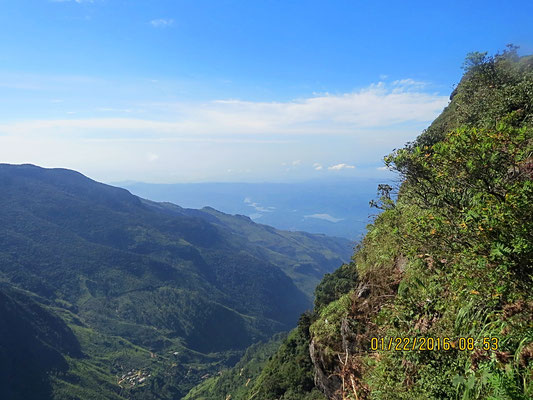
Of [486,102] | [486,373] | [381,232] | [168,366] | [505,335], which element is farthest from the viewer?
[168,366]

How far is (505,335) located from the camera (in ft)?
16.9

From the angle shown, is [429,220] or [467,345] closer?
[467,345]

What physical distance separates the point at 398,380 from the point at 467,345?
161 centimetres

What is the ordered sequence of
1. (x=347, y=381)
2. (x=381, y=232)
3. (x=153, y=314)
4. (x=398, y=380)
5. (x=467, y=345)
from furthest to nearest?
1. (x=153, y=314)
2. (x=381, y=232)
3. (x=347, y=381)
4. (x=398, y=380)
5. (x=467, y=345)

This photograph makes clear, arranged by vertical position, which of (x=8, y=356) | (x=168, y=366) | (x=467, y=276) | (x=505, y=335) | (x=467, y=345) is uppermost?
(x=467, y=276)

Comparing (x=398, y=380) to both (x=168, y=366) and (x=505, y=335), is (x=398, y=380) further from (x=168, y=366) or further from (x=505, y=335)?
(x=168, y=366)

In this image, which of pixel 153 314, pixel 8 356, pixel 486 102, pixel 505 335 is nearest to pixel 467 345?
pixel 505 335
